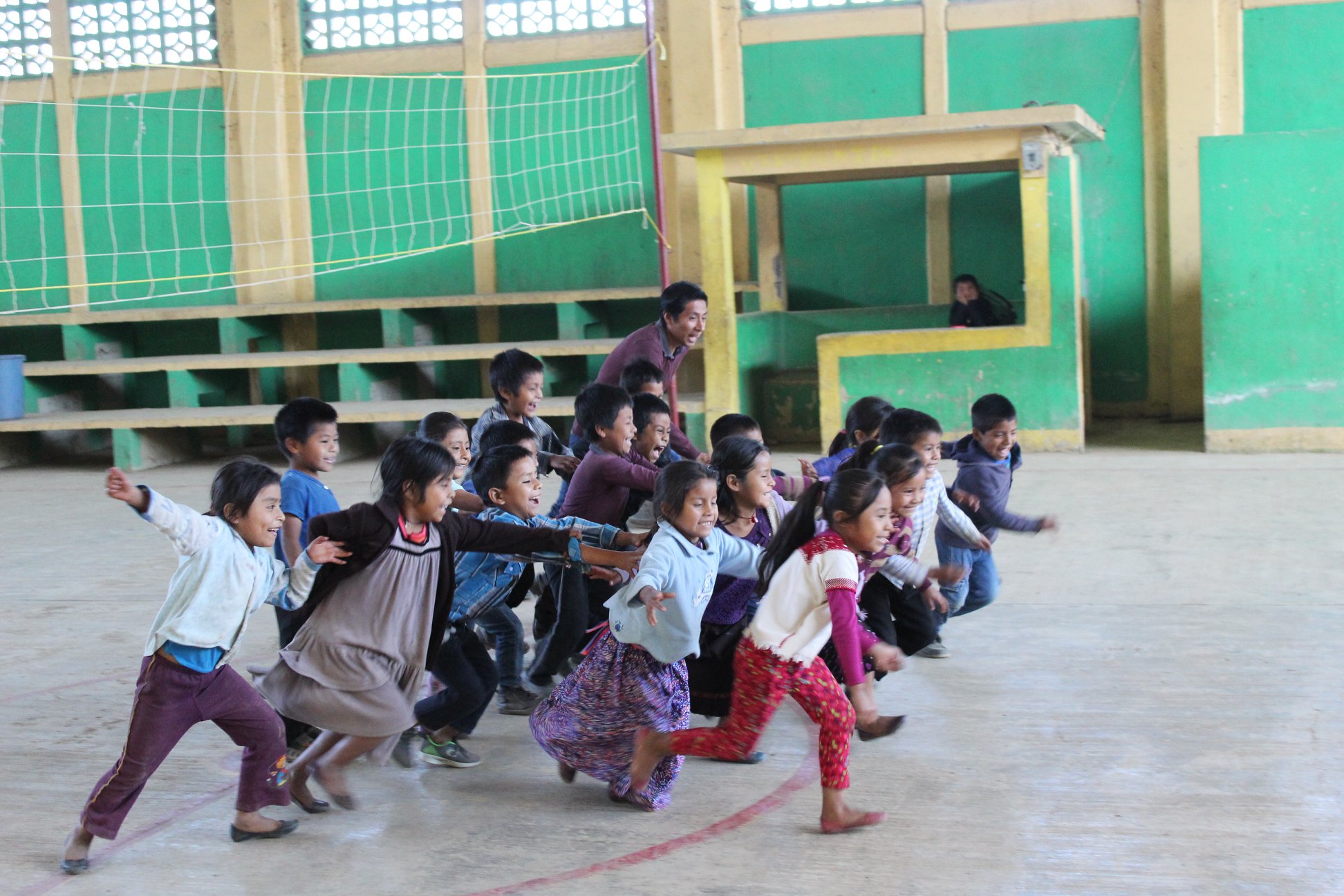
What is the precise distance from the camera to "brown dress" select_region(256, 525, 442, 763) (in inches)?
112

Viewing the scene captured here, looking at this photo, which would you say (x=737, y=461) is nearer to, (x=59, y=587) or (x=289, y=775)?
(x=289, y=775)

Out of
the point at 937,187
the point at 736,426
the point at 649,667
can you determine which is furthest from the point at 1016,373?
the point at 649,667

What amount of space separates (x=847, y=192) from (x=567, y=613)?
7.01 meters

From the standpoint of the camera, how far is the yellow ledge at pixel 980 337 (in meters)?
8.11

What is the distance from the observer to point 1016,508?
6449mm

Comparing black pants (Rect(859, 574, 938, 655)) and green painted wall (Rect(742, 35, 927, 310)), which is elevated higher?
green painted wall (Rect(742, 35, 927, 310))

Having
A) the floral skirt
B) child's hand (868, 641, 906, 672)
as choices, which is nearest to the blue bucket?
the floral skirt

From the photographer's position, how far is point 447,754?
10.8 feet

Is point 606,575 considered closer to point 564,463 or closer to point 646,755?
point 646,755

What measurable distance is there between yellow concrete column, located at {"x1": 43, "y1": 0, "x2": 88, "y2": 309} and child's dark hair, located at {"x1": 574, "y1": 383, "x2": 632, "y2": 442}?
8270 millimetres

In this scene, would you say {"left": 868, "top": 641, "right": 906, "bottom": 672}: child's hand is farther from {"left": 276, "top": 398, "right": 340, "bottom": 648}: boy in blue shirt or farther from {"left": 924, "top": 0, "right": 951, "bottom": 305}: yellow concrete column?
{"left": 924, "top": 0, "right": 951, "bottom": 305}: yellow concrete column

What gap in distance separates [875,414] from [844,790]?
1.51 metres

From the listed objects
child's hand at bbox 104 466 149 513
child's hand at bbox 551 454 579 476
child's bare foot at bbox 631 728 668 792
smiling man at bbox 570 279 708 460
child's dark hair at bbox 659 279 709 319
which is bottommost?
child's bare foot at bbox 631 728 668 792

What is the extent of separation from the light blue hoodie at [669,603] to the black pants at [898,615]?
28.0 inches
